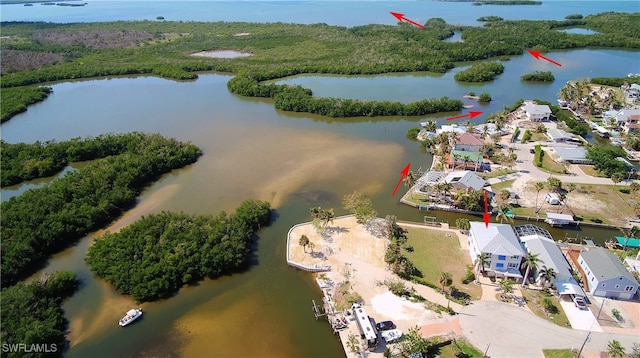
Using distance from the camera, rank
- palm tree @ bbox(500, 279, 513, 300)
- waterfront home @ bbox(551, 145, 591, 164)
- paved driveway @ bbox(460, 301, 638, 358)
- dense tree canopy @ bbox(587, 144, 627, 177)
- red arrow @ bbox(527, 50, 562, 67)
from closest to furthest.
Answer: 1. paved driveway @ bbox(460, 301, 638, 358)
2. palm tree @ bbox(500, 279, 513, 300)
3. dense tree canopy @ bbox(587, 144, 627, 177)
4. waterfront home @ bbox(551, 145, 591, 164)
5. red arrow @ bbox(527, 50, 562, 67)

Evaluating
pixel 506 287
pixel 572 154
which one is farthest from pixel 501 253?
pixel 572 154

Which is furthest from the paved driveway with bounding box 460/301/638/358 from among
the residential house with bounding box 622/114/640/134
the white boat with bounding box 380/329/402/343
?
the residential house with bounding box 622/114/640/134

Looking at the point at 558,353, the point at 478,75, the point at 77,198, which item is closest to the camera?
the point at 558,353

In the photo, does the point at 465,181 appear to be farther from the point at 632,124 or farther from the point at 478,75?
the point at 478,75

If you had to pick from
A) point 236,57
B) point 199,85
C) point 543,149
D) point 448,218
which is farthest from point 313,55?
point 448,218

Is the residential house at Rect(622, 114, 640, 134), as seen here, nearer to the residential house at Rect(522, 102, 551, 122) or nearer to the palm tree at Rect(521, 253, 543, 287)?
the residential house at Rect(522, 102, 551, 122)

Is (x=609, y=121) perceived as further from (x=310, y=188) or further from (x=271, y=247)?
(x=271, y=247)
